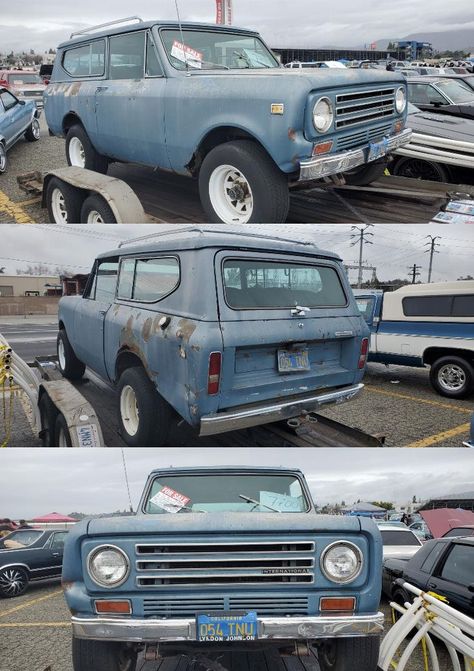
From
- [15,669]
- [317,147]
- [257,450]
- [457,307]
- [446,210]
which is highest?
[317,147]

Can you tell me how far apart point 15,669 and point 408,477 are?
282cm

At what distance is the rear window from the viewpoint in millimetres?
3217

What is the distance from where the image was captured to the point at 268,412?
3232 mm

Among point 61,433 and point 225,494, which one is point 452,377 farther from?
point 61,433

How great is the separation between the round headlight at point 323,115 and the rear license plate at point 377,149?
28 cm

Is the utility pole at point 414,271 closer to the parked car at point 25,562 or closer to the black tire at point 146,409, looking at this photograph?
the black tire at point 146,409

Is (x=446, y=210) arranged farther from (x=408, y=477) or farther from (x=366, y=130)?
(x=408, y=477)

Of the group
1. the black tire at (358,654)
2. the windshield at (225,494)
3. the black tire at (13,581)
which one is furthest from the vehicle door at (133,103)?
the black tire at (13,581)

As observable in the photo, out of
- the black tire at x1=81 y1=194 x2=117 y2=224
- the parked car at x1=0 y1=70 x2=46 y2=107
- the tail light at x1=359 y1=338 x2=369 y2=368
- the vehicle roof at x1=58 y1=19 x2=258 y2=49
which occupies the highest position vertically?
the vehicle roof at x1=58 y1=19 x2=258 y2=49

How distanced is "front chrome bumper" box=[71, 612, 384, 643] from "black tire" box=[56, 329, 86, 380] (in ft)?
5.26

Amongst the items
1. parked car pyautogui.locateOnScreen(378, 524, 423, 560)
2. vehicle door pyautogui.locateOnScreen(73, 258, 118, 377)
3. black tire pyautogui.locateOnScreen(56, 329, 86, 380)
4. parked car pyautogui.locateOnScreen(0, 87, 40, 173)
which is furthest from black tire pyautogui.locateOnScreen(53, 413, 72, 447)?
parked car pyautogui.locateOnScreen(378, 524, 423, 560)

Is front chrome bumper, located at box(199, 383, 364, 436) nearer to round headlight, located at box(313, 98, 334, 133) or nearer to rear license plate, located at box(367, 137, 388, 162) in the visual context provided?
rear license plate, located at box(367, 137, 388, 162)

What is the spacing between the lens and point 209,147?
9.55 ft

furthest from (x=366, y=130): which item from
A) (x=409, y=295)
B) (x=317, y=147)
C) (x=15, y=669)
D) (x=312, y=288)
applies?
(x=15, y=669)
